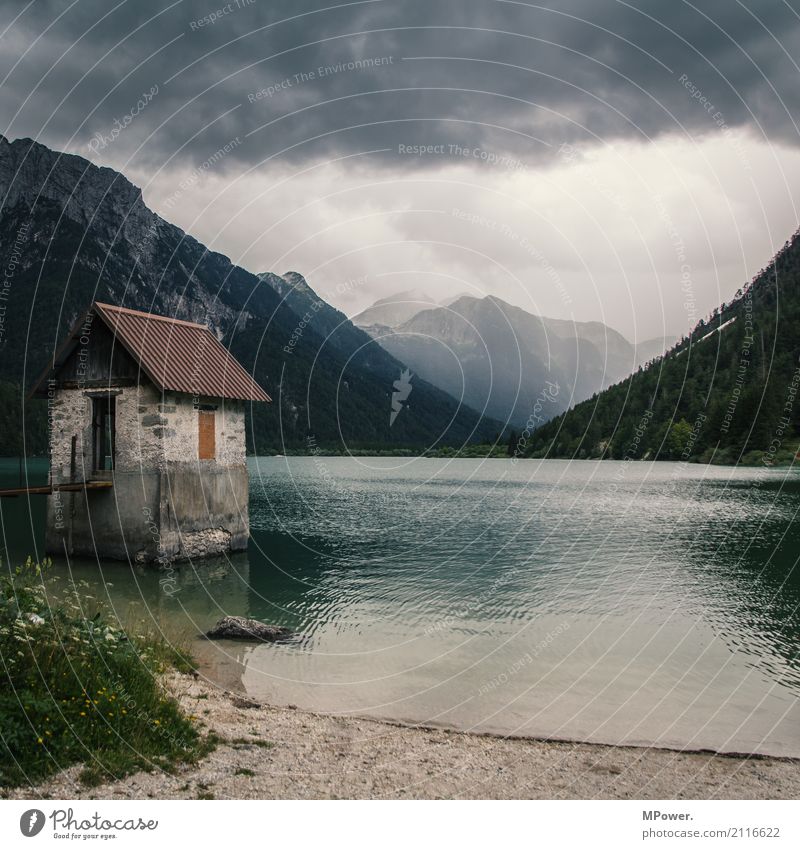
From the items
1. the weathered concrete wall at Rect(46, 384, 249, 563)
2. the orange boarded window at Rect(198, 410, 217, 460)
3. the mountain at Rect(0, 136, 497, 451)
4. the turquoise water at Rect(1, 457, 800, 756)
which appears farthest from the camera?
the mountain at Rect(0, 136, 497, 451)

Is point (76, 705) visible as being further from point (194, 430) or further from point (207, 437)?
point (207, 437)

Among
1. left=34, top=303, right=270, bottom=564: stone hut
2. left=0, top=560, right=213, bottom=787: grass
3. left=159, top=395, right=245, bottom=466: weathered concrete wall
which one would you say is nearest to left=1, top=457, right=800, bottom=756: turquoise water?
left=34, top=303, right=270, bottom=564: stone hut

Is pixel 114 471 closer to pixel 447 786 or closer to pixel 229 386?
pixel 229 386

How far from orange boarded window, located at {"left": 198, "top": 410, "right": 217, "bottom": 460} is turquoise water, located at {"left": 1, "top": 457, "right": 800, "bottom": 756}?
4198 millimetres

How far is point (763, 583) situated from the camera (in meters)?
25.6

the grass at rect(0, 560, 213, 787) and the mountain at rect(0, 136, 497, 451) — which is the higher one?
the mountain at rect(0, 136, 497, 451)

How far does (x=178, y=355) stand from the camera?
25859mm

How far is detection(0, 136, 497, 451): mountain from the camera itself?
13375 centimetres

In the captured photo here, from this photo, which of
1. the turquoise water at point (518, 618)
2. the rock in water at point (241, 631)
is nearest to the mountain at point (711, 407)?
the turquoise water at point (518, 618)

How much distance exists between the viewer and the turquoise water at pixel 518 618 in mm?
12484
